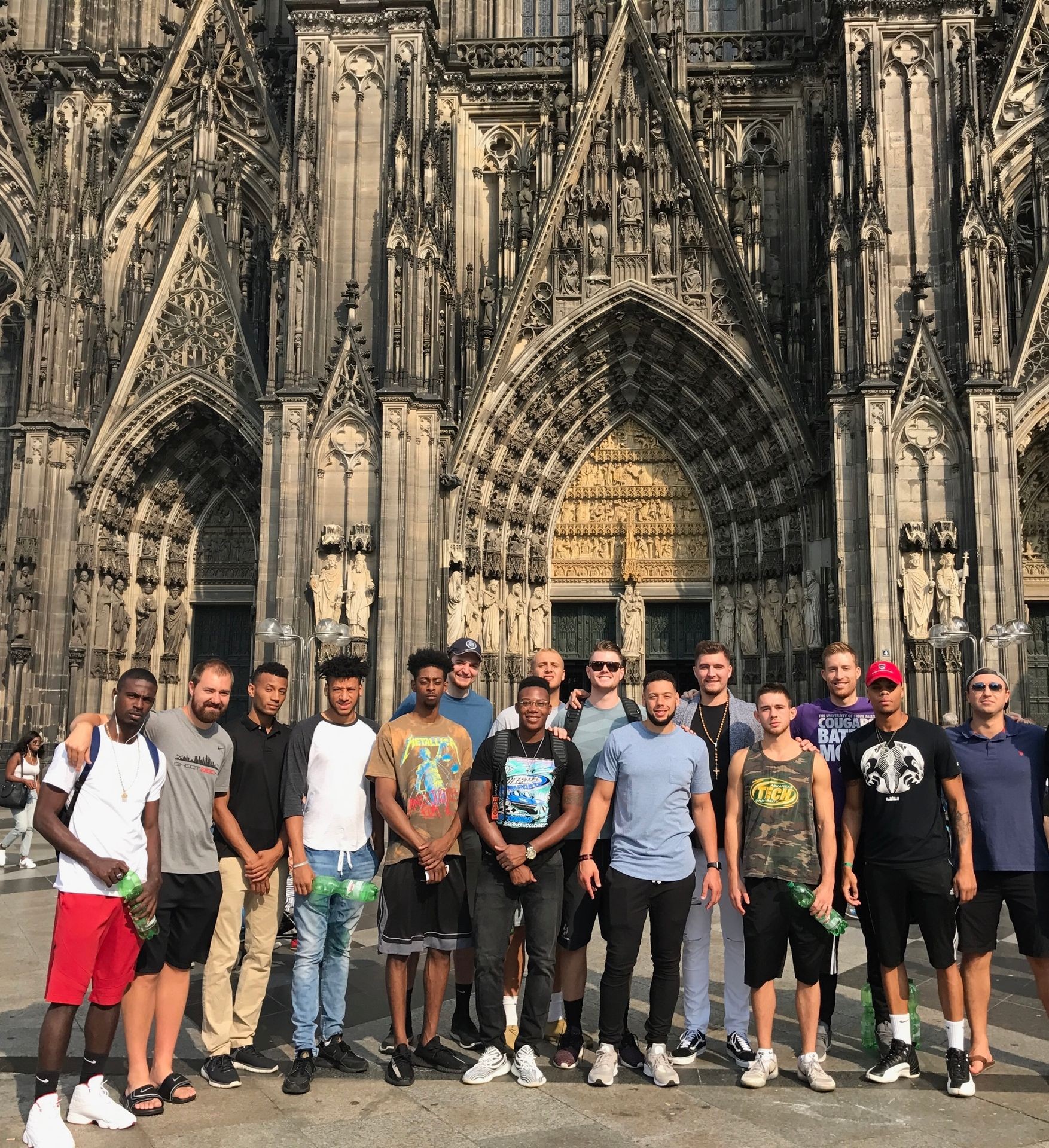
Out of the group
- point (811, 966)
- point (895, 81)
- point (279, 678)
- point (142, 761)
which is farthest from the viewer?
point (895, 81)

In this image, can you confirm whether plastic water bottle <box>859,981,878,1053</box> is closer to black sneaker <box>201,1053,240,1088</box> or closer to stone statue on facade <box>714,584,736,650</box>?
black sneaker <box>201,1053,240,1088</box>

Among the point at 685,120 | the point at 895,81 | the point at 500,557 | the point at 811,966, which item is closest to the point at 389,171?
the point at 685,120

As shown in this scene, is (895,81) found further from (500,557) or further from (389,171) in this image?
(500,557)

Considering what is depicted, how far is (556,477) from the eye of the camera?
798 inches

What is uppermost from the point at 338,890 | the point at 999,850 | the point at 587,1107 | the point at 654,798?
the point at 654,798

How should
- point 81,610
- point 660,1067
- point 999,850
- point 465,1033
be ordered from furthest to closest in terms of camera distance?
1. point 81,610
2. point 465,1033
3. point 999,850
4. point 660,1067

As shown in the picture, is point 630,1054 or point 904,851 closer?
point 904,851

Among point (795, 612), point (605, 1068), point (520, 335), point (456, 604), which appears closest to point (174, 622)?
point (456, 604)

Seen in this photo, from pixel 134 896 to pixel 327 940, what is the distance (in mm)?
1124

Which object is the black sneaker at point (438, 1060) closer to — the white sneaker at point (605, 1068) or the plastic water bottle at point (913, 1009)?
the white sneaker at point (605, 1068)

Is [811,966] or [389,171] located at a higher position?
[389,171]

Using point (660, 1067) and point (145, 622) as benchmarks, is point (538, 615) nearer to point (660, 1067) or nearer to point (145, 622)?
point (145, 622)

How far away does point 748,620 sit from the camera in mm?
19141

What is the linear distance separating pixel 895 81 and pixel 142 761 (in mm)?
17944
